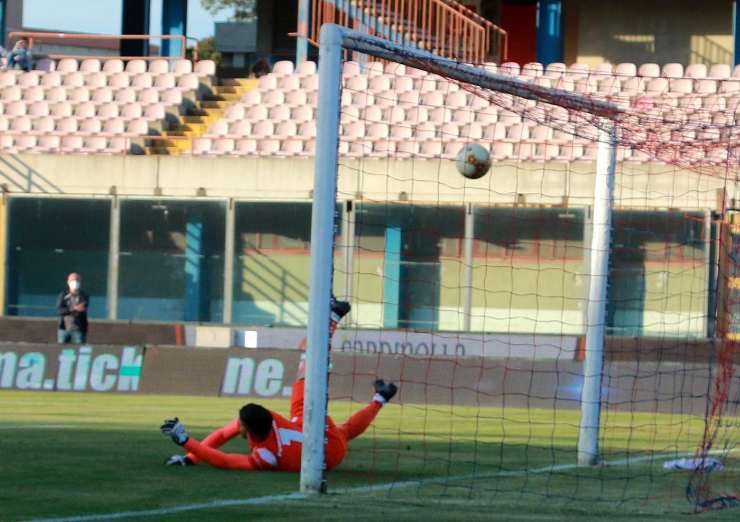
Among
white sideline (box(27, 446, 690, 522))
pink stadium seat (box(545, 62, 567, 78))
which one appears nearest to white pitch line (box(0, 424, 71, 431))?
white sideline (box(27, 446, 690, 522))

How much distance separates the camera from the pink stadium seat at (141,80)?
32.1 m

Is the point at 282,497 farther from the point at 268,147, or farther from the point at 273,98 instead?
the point at 273,98

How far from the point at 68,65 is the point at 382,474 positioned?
79.7 ft

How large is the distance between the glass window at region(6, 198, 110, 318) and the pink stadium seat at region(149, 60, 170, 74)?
780 cm

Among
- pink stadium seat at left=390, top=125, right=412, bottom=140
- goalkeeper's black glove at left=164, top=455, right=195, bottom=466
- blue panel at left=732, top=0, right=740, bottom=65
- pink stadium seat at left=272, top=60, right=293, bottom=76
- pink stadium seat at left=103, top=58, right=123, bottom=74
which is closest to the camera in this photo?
goalkeeper's black glove at left=164, top=455, right=195, bottom=466

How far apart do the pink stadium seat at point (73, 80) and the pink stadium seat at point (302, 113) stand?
5.80m

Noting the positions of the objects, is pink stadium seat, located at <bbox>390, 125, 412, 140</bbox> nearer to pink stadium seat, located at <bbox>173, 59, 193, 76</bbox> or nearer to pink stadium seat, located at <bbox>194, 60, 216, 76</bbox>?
pink stadium seat, located at <bbox>194, 60, 216, 76</bbox>

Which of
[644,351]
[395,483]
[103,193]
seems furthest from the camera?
[103,193]

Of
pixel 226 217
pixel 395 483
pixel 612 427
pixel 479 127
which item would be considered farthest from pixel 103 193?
pixel 395 483

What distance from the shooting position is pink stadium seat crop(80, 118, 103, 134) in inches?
1198

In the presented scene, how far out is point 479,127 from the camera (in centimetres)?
2739

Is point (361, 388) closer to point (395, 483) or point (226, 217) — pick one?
point (226, 217)

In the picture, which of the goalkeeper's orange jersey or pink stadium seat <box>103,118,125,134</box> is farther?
pink stadium seat <box>103,118,125,134</box>

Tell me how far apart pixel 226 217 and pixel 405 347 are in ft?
13.4
